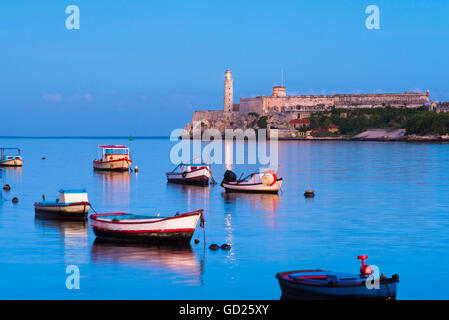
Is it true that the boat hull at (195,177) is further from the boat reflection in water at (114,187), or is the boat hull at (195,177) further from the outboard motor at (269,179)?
A: the outboard motor at (269,179)

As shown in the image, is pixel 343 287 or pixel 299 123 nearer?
pixel 343 287

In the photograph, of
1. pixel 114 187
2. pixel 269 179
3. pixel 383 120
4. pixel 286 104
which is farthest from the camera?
pixel 286 104

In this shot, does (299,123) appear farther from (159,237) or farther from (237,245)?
(159,237)

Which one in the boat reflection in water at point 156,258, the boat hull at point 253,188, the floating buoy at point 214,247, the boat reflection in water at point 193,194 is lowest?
the boat reflection in water at point 156,258

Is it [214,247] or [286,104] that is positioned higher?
[286,104]

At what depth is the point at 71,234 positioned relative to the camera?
19141 millimetres

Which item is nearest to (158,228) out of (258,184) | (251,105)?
(258,184)

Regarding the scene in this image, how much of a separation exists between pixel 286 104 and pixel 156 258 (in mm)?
131163

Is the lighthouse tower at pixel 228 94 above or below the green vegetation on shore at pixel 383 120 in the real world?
above

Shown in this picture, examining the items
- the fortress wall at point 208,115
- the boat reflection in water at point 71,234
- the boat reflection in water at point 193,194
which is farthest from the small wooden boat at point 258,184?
the fortress wall at point 208,115

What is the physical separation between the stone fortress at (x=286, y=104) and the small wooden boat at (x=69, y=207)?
4715 inches

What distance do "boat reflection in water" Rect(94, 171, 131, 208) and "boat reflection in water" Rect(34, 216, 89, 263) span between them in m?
5.33

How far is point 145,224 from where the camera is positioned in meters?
17.1

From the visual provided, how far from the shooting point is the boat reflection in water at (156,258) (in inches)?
567
